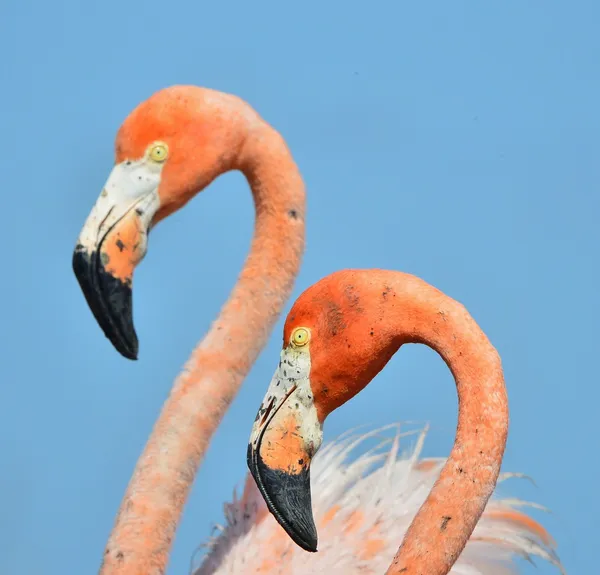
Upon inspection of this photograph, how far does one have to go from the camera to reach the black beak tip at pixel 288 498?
2521mm

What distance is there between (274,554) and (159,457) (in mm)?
379

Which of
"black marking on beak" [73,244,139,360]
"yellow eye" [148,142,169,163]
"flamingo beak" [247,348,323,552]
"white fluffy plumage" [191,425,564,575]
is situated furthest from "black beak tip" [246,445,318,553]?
"yellow eye" [148,142,169,163]

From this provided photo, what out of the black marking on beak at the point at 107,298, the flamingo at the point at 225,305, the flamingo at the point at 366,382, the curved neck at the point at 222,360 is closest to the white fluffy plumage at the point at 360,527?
the flamingo at the point at 225,305

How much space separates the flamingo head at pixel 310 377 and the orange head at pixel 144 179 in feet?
2.39

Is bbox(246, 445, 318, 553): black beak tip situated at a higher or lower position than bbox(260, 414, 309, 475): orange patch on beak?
lower

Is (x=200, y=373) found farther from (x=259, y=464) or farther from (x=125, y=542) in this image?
(x=259, y=464)

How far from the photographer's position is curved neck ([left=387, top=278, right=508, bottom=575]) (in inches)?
97.1

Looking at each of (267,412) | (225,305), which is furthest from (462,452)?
(225,305)

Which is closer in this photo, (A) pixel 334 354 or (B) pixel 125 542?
(A) pixel 334 354

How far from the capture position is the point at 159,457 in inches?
131

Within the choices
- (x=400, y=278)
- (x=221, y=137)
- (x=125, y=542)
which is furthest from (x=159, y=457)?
(x=400, y=278)

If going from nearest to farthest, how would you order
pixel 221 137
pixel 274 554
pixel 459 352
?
pixel 459 352, pixel 274 554, pixel 221 137

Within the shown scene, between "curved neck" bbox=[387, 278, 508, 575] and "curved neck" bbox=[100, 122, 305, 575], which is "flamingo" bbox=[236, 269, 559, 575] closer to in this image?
"curved neck" bbox=[387, 278, 508, 575]

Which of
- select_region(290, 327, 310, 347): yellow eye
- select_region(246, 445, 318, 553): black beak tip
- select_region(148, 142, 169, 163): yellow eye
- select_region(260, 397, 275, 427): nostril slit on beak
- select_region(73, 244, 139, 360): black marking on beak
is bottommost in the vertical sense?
select_region(246, 445, 318, 553): black beak tip
